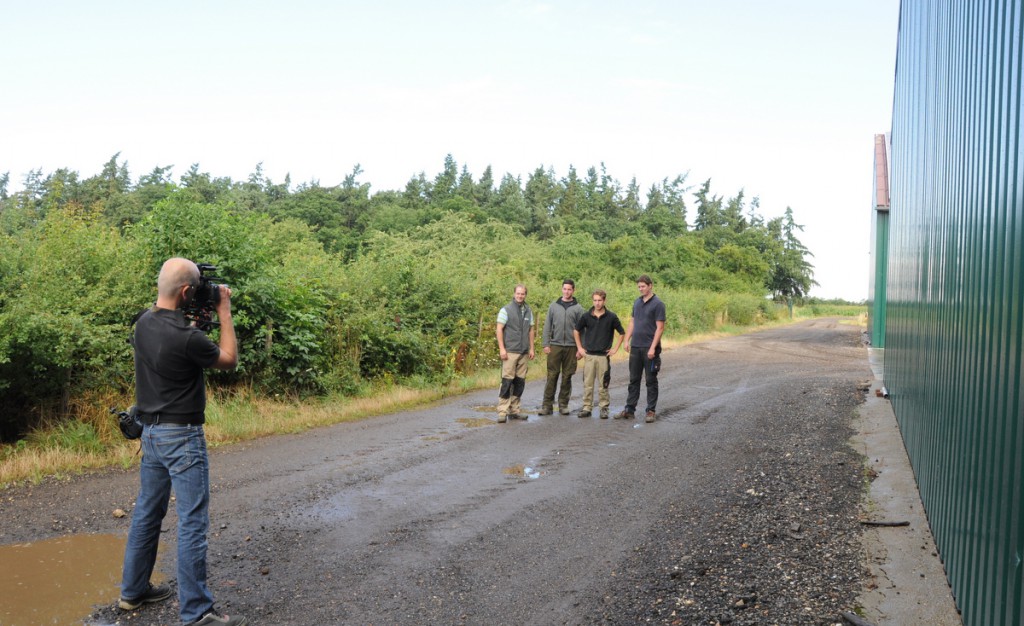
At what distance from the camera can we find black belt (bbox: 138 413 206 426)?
15.2 feet

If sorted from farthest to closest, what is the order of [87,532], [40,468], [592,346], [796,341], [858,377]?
[796,341] → [858,377] → [592,346] → [40,468] → [87,532]

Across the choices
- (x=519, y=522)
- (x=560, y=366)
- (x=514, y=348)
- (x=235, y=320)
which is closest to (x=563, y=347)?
(x=560, y=366)

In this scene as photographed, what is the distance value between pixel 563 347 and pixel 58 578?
8500mm

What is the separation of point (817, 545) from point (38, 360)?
8.51 metres

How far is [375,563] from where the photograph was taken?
5.53 m

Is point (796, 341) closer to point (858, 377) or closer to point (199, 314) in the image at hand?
point (858, 377)

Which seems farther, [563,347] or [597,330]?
[563,347]

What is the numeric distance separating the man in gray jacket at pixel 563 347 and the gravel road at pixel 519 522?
1.30 metres

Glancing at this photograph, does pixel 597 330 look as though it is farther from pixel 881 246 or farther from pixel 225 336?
pixel 881 246

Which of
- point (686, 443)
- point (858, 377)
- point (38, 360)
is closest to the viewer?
point (38, 360)

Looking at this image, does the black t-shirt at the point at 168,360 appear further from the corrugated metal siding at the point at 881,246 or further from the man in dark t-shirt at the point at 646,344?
the corrugated metal siding at the point at 881,246

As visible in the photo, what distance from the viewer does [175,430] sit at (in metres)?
4.64

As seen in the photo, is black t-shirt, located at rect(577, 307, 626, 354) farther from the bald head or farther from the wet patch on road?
the bald head

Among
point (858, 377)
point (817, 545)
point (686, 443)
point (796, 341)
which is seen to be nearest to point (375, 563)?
point (817, 545)
